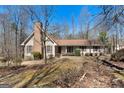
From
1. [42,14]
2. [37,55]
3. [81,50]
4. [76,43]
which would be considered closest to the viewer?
[42,14]

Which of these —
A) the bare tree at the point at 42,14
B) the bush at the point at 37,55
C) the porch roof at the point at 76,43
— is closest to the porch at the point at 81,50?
the porch roof at the point at 76,43

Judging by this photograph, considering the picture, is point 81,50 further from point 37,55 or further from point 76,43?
point 37,55

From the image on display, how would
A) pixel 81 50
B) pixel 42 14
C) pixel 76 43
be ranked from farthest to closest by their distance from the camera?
pixel 76 43, pixel 81 50, pixel 42 14

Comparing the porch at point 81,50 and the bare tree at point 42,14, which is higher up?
the bare tree at point 42,14

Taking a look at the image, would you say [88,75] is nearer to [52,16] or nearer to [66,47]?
[52,16]

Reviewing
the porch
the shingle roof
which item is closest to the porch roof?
the shingle roof

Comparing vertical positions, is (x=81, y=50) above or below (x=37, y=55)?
above

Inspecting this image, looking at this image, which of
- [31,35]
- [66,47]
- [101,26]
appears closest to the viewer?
[101,26]

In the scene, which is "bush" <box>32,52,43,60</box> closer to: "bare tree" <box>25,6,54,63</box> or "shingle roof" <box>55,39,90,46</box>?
"bare tree" <box>25,6,54,63</box>

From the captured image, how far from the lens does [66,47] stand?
76.0 ft

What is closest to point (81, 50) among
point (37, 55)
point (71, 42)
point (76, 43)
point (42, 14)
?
point (76, 43)

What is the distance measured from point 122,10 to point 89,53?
12279 millimetres

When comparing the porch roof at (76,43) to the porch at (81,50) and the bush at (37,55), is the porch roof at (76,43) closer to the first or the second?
the porch at (81,50)
